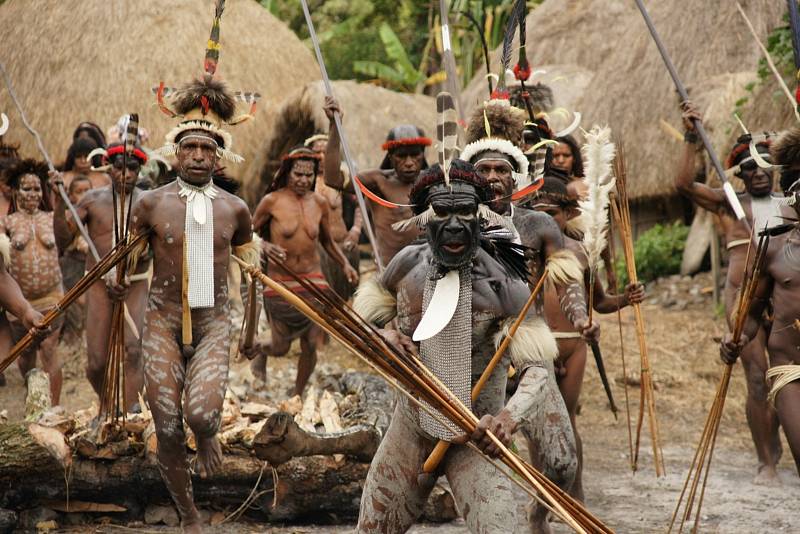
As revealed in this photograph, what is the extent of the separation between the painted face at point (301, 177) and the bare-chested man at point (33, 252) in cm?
205

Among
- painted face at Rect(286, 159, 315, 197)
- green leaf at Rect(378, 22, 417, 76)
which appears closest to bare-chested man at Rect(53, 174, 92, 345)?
painted face at Rect(286, 159, 315, 197)

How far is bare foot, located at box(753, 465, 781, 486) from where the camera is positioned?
24.4 feet

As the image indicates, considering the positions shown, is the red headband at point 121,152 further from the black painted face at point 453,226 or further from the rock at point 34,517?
the black painted face at point 453,226

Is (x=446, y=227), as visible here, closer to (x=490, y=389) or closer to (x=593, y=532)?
(x=490, y=389)

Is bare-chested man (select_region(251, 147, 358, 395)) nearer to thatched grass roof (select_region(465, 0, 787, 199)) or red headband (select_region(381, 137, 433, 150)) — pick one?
red headband (select_region(381, 137, 433, 150))

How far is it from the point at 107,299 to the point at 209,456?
2.37 metres

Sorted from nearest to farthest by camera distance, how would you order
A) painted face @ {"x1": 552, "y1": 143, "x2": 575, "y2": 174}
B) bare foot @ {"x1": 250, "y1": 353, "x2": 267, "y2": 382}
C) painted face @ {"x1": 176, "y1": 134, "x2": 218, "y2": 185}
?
1. painted face @ {"x1": 176, "y1": 134, "x2": 218, "y2": 185}
2. painted face @ {"x1": 552, "y1": 143, "x2": 575, "y2": 174}
3. bare foot @ {"x1": 250, "y1": 353, "x2": 267, "y2": 382}

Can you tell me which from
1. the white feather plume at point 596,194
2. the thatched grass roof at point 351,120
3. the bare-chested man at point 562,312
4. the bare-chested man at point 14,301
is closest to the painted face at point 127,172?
the bare-chested man at point 14,301

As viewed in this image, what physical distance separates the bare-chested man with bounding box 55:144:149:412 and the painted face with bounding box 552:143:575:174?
282 cm

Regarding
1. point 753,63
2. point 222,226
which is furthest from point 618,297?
point 753,63

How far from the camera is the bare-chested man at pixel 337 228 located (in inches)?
413

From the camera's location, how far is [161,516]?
634 centimetres

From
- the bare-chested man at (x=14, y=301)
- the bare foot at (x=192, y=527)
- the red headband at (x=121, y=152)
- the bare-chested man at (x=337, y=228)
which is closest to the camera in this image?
the bare foot at (x=192, y=527)

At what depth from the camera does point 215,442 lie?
19.1ft
